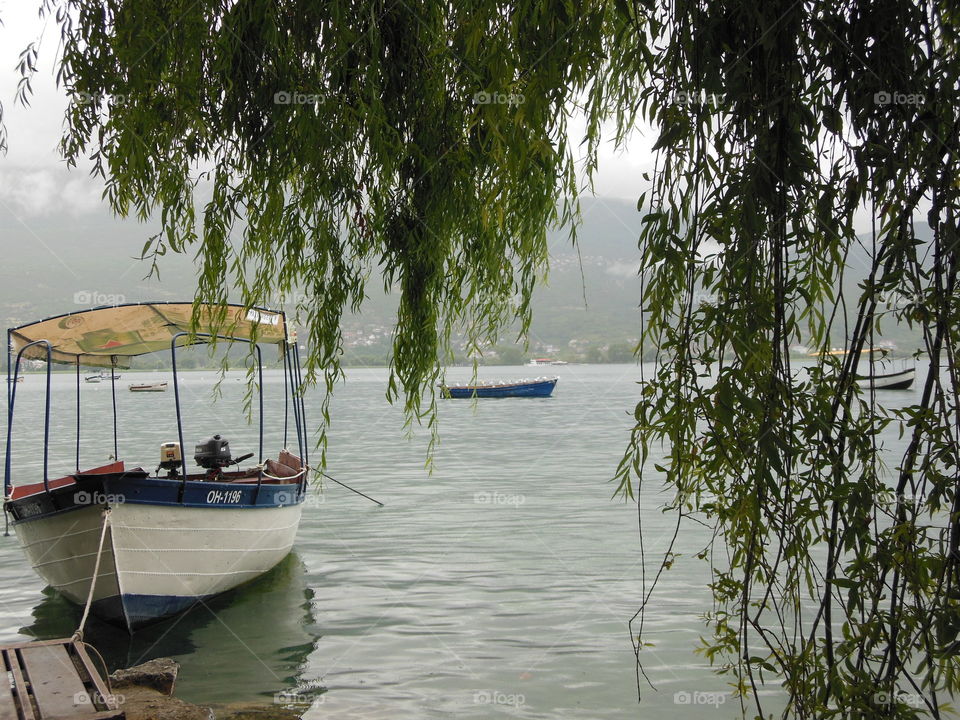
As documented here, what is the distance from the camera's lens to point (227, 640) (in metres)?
10.1

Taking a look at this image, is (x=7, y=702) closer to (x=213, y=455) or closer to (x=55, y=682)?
(x=55, y=682)

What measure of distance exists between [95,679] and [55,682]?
0.27 m

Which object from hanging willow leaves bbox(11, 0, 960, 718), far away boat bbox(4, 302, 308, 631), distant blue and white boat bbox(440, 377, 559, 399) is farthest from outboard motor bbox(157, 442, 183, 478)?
distant blue and white boat bbox(440, 377, 559, 399)

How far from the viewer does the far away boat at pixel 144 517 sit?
9477mm

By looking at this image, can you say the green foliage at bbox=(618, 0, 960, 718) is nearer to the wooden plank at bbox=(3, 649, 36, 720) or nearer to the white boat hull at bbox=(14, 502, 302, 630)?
the wooden plank at bbox=(3, 649, 36, 720)

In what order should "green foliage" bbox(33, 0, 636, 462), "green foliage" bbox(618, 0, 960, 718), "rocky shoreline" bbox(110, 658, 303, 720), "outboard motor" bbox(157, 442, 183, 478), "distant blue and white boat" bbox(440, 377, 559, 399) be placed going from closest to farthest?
"green foliage" bbox(618, 0, 960, 718) < "green foliage" bbox(33, 0, 636, 462) < "rocky shoreline" bbox(110, 658, 303, 720) < "outboard motor" bbox(157, 442, 183, 478) < "distant blue and white boat" bbox(440, 377, 559, 399)

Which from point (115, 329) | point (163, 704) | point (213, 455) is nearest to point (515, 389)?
point (213, 455)

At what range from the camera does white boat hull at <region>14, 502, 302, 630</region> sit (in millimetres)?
9570

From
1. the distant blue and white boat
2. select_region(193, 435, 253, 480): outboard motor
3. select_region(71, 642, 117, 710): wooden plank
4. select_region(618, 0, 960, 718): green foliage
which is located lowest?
the distant blue and white boat

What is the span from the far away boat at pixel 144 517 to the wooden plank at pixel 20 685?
1.91 m

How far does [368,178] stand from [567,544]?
12.3 m

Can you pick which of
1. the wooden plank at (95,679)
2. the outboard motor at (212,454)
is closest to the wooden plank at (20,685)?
the wooden plank at (95,679)

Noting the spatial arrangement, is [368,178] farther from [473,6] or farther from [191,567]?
[191,567]

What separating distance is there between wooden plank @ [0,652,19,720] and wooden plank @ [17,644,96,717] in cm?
12
